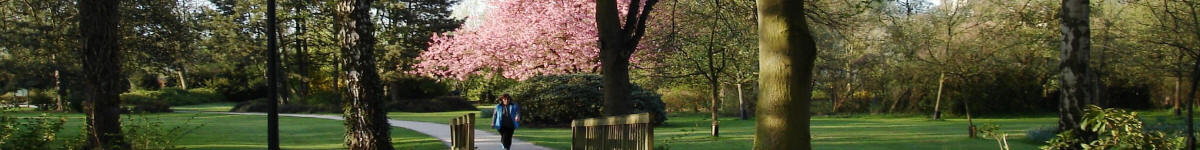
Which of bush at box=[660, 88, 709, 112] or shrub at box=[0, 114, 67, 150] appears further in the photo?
bush at box=[660, 88, 709, 112]

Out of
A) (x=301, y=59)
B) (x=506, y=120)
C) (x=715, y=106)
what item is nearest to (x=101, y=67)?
(x=506, y=120)

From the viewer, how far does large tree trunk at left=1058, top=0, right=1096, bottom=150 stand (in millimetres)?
13820

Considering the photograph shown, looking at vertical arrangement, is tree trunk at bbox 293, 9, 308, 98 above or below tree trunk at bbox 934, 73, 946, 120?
above

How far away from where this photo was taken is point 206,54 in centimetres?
3822

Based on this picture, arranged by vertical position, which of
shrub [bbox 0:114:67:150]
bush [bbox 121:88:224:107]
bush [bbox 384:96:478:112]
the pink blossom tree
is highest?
the pink blossom tree

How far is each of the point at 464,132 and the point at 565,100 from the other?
14319 mm

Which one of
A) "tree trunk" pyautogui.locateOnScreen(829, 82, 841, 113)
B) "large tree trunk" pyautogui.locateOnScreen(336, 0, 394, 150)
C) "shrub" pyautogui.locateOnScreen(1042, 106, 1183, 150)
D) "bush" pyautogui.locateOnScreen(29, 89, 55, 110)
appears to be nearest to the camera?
"shrub" pyautogui.locateOnScreen(1042, 106, 1183, 150)

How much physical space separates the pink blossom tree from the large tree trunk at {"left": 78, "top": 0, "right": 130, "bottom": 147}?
66.8 ft

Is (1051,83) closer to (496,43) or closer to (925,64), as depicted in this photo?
(925,64)

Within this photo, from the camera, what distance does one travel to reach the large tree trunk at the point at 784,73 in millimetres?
7996

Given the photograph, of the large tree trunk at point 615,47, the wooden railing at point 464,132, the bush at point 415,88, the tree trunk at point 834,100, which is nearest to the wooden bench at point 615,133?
the wooden railing at point 464,132

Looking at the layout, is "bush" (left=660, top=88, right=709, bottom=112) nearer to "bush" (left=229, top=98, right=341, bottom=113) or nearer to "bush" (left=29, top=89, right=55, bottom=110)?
"bush" (left=229, top=98, right=341, bottom=113)

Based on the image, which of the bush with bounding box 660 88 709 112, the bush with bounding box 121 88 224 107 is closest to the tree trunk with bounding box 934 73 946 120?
the bush with bounding box 660 88 709 112

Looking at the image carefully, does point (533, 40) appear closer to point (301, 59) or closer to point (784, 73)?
point (301, 59)
